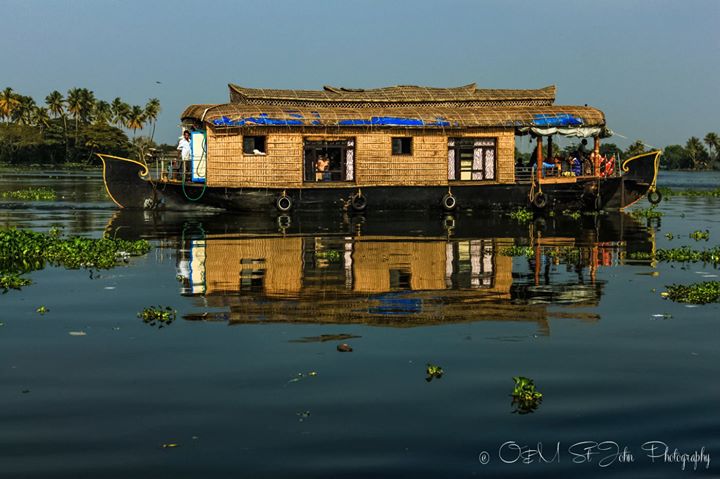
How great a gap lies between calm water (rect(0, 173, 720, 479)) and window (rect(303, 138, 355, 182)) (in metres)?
13.3

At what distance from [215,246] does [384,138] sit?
1147 cm

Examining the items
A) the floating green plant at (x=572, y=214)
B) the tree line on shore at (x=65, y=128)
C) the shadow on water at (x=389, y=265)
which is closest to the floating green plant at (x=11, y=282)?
the shadow on water at (x=389, y=265)

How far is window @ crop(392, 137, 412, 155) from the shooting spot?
2914 centimetres

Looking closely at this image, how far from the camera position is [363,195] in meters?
28.5

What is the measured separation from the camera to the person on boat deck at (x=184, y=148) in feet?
94.0

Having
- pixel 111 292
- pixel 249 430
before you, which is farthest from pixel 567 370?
pixel 111 292

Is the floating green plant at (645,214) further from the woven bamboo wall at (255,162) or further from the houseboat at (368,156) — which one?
the woven bamboo wall at (255,162)

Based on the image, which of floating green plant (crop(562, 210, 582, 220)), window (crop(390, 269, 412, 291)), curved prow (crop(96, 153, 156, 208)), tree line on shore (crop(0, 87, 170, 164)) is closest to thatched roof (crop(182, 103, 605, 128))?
curved prow (crop(96, 153, 156, 208))

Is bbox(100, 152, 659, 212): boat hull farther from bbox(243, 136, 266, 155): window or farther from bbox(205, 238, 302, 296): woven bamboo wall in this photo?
bbox(205, 238, 302, 296): woven bamboo wall

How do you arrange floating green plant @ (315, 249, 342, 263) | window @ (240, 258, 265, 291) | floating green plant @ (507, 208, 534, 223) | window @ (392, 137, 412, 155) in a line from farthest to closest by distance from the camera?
window @ (392, 137, 412, 155)
floating green plant @ (507, 208, 534, 223)
floating green plant @ (315, 249, 342, 263)
window @ (240, 258, 265, 291)

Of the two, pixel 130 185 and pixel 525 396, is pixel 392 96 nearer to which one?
pixel 130 185

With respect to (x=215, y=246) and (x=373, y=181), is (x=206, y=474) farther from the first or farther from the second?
(x=373, y=181)

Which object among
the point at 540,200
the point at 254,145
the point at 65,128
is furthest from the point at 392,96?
the point at 65,128

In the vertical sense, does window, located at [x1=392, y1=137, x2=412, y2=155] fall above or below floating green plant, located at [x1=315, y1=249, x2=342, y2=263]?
above
